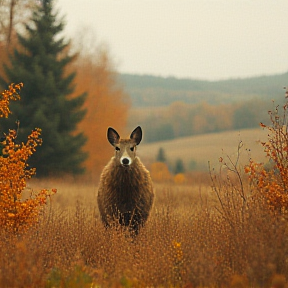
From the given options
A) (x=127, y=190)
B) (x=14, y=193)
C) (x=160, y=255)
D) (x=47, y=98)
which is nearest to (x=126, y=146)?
(x=127, y=190)

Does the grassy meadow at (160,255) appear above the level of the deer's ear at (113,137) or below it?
below

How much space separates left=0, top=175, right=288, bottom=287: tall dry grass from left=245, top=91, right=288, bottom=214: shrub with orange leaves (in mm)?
323

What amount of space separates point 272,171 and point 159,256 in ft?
8.65

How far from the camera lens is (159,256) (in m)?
6.84

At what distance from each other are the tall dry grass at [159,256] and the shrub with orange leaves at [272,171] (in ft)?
1.06

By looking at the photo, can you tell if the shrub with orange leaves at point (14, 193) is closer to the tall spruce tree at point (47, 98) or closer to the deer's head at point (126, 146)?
the deer's head at point (126, 146)

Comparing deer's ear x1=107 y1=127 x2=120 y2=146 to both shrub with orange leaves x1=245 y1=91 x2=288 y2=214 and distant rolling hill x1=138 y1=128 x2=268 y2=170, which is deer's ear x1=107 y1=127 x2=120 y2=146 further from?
distant rolling hill x1=138 y1=128 x2=268 y2=170

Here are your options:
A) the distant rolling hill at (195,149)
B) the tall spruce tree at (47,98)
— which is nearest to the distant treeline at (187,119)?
the distant rolling hill at (195,149)

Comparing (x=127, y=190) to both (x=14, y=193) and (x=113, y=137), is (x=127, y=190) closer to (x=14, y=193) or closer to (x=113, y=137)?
(x=113, y=137)

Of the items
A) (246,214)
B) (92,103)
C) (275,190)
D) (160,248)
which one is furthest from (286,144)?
(92,103)

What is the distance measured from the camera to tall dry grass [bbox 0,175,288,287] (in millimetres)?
5934

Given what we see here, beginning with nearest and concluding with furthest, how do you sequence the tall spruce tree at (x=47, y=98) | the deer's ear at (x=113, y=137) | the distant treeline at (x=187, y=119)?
the deer's ear at (x=113, y=137) < the tall spruce tree at (x=47, y=98) < the distant treeline at (x=187, y=119)

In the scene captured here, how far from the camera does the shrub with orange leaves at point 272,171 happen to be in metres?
7.90

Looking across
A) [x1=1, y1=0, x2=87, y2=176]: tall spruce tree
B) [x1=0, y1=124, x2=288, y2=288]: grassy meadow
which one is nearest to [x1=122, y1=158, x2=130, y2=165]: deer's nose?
[x1=0, y1=124, x2=288, y2=288]: grassy meadow
